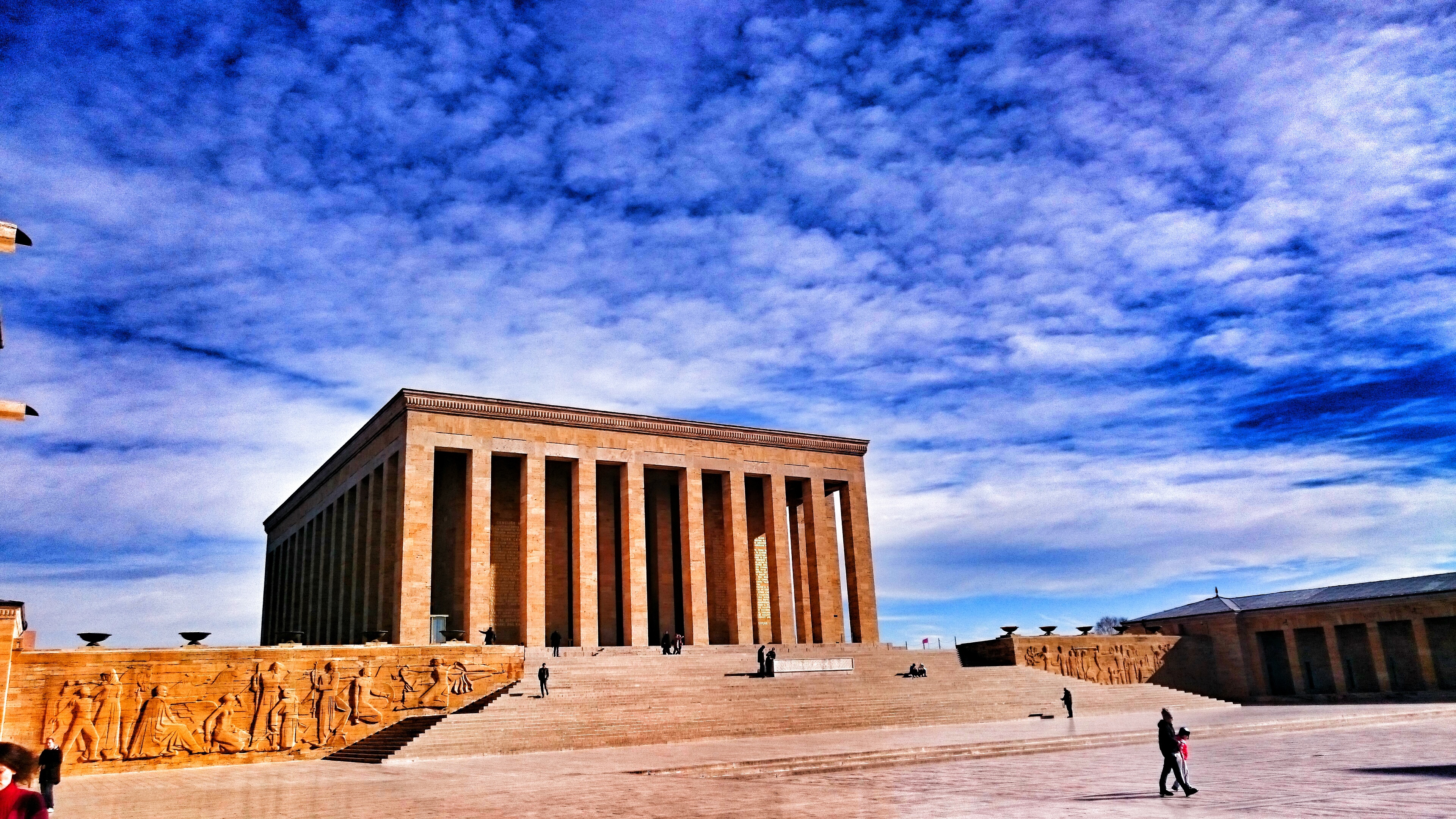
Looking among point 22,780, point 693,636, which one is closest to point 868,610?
point 693,636

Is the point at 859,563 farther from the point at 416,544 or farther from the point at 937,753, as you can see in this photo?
the point at 937,753

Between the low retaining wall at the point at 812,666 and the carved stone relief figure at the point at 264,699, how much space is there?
1269 centimetres

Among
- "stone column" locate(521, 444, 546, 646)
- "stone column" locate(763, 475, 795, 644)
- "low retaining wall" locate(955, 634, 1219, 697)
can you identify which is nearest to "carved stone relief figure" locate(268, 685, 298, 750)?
"stone column" locate(521, 444, 546, 646)

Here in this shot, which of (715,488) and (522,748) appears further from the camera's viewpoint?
(715,488)

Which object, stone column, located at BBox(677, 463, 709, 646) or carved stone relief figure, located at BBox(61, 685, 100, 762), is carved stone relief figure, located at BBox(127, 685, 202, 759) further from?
stone column, located at BBox(677, 463, 709, 646)

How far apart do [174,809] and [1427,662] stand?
3941cm

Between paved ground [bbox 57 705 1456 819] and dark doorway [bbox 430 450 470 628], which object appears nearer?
paved ground [bbox 57 705 1456 819]

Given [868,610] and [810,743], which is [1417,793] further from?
[868,610]

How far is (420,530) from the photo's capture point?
31.1 metres

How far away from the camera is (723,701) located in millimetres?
24078

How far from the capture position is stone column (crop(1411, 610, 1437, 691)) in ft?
115

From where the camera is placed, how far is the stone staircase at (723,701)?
20.8 metres

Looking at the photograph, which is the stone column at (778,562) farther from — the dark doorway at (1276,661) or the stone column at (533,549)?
the dark doorway at (1276,661)

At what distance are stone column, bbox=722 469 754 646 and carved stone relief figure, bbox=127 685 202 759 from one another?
63.9 ft
